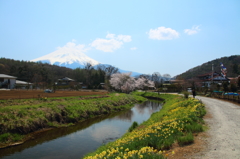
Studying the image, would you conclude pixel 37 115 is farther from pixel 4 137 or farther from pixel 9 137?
pixel 4 137

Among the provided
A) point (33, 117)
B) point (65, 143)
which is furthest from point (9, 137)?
point (65, 143)

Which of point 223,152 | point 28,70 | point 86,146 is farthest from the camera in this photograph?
point 28,70

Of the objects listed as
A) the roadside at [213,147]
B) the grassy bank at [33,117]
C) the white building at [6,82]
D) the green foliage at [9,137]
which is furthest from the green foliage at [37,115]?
the white building at [6,82]

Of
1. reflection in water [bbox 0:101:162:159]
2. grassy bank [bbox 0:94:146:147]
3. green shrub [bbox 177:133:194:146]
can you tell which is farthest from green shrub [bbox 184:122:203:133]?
grassy bank [bbox 0:94:146:147]

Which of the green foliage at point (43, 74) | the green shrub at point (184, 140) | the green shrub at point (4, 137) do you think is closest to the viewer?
the green shrub at point (184, 140)

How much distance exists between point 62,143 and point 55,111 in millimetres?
6949

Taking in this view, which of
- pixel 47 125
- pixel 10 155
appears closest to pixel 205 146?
pixel 10 155

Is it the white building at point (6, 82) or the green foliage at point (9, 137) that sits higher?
the white building at point (6, 82)

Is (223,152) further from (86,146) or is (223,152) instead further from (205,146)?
(86,146)

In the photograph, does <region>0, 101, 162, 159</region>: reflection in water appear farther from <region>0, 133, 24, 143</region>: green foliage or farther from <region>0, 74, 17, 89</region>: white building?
<region>0, 74, 17, 89</region>: white building

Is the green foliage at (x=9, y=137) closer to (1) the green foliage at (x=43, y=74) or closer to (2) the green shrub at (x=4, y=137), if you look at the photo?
(2) the green shrub at (x=4, y=137)

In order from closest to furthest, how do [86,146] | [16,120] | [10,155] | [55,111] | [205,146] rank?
1. [205,146]
2. [10,155]
3. [86,146]
4. [16,120]
5. [55,111]

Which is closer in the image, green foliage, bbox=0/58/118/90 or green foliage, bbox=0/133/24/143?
green foliage, bbox=0/133/24/143

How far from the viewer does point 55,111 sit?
19.9 meters
